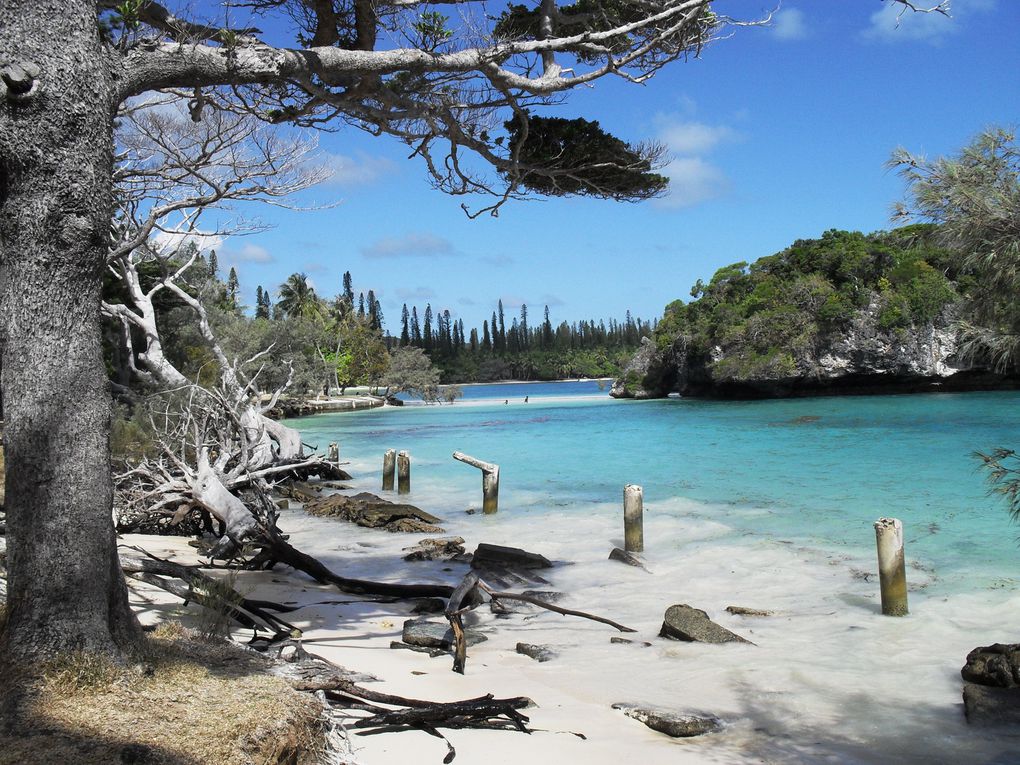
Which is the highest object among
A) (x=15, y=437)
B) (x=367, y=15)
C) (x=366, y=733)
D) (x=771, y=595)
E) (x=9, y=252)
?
(x=367, y=15)

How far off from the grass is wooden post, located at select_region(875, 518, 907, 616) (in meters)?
6.32

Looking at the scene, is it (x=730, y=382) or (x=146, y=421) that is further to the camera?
(x=730, y=382)

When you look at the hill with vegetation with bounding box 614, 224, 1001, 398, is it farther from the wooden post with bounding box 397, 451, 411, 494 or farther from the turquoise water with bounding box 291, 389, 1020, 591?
the wooden post with bounding box 397, 451, 411, 494

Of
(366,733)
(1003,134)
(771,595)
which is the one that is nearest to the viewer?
(366,733)

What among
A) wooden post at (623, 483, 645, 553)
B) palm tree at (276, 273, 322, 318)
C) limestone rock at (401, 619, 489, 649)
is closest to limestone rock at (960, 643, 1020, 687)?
limestone rock at (401, 619, 489, 649)

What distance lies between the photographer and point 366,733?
157 inches

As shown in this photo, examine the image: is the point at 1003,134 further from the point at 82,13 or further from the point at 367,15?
the point at 82,13

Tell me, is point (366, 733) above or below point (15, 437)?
below

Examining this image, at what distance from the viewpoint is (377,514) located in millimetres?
13266

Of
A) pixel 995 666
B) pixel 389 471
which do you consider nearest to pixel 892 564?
pixel 995 666

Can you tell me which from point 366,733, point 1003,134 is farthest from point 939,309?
point 366,733

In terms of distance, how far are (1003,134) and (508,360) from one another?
138 m

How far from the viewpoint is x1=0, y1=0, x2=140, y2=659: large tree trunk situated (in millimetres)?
3578

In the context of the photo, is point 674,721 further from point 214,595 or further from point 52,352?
point 52,352
